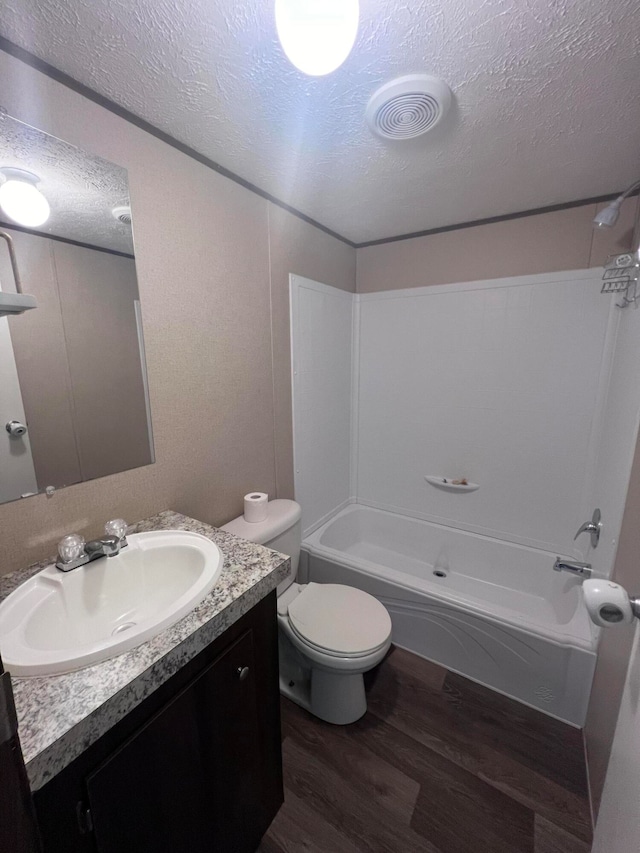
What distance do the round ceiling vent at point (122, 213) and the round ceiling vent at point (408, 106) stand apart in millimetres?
826

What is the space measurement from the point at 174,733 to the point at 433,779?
1.13 metres

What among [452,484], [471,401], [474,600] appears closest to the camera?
[474,600]

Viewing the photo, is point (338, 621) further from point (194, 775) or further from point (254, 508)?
point (194, 775)

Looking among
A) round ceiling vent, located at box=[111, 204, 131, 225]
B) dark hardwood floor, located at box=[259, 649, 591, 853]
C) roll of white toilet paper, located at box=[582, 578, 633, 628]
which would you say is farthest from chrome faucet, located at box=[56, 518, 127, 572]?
roll of white toilet paper, located at box=[582, 578, 633, 628]

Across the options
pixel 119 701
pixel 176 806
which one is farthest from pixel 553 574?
pixel 119 701

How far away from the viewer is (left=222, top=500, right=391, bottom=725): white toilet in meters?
1.36

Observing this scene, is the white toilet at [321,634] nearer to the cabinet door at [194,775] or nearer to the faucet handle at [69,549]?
the cabinet door at [194,775]

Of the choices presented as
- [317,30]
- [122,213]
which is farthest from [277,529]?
[317,30]

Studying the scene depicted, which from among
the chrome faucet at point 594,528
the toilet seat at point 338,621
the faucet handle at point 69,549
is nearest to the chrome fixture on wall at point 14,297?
the faucet handle at point 69,549

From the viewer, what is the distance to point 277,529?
1545mm

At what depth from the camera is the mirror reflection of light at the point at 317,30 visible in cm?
74

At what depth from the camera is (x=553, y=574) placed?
6.54 feet

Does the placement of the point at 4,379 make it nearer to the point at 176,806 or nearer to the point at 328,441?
the point at 176,806

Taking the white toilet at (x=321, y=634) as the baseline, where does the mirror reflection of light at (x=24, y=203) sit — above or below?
above
